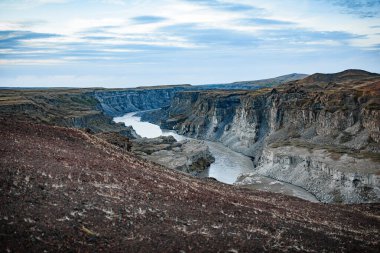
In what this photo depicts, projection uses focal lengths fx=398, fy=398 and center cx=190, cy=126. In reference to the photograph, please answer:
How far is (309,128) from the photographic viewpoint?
116 metres

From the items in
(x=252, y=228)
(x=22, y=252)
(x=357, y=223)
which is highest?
(x=22, y=252)

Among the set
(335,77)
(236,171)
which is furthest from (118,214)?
(335,77)

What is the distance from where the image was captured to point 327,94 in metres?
122

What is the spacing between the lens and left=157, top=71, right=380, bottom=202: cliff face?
73.5 metres

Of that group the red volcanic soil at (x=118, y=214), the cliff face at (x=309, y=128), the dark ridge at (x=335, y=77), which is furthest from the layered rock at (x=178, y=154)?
the dark ridge at (x=335, y=77)

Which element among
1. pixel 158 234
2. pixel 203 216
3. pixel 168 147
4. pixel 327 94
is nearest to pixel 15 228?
pixel 158 234

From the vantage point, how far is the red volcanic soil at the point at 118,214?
16906mm

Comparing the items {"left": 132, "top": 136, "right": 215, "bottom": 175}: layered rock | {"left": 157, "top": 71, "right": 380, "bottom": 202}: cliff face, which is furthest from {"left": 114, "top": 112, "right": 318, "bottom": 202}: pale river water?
{"left": 132, "top": 136, "right": 215, "bottom": 175}: layered rock

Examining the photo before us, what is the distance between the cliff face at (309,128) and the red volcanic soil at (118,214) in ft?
136

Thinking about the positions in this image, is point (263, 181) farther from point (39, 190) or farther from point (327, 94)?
point (39, 190)

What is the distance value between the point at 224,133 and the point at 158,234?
146546 mm

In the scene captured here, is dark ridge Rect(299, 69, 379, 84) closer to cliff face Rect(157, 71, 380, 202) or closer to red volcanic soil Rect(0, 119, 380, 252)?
cliff face Rect(157, 71, 380, 202)

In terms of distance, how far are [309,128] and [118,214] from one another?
103091 mm

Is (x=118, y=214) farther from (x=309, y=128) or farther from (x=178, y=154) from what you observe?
(x=309, y=128)
